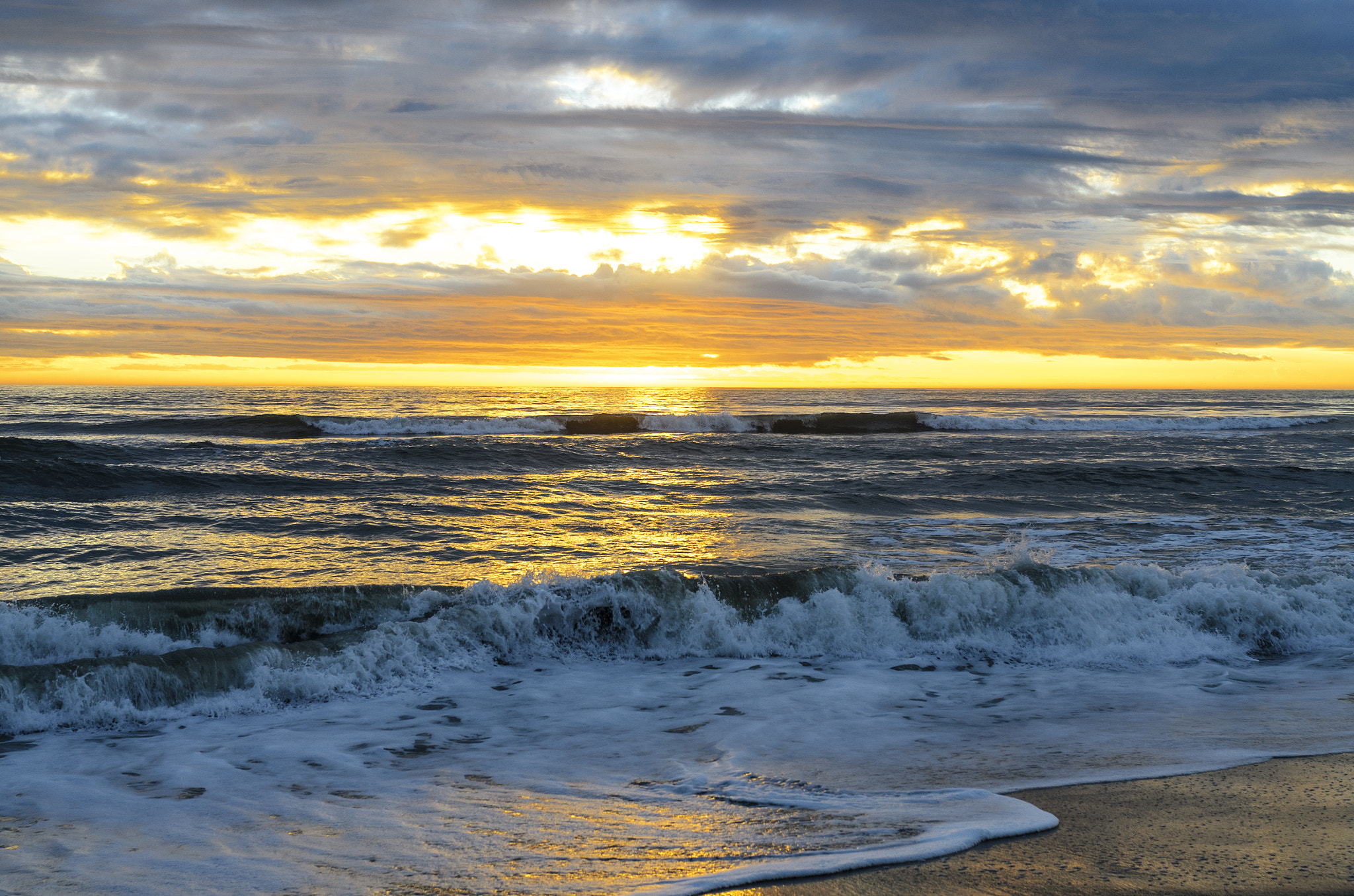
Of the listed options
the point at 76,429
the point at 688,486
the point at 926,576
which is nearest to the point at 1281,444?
the point at 688,486

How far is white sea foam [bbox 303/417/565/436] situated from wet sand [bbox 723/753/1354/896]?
29.9 metres

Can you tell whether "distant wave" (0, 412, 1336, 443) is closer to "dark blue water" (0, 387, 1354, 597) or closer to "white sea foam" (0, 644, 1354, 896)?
"dark blue water" (0, 387, 1354, 597)

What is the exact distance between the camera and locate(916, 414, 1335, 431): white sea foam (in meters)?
39.0

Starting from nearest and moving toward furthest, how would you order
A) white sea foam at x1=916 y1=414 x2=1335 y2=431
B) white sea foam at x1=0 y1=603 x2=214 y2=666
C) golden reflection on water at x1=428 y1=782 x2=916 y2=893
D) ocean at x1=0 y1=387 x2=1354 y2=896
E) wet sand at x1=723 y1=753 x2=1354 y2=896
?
wet sand at x1=723 y1=753 x2=1354 y2=896
golden reflection on water at x1=428 y1=782 x2=916 y2=893
ocean at x1=0 y1=387 x2=1354 y2=896
white sea foam at x1=0 y1=603 x2=214 y2=666
white sea foam at x1=916 y1=414 x2=1335 y2=431

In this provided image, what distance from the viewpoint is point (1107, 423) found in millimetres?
41750

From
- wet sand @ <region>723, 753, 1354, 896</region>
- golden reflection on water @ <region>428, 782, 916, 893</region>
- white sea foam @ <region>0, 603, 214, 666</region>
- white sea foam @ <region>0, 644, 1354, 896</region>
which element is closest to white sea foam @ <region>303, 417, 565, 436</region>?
white sea foam @ <region>0, 603, 214, 666</region>

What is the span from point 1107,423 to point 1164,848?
4364 centimetres

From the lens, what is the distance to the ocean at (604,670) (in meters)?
3.82

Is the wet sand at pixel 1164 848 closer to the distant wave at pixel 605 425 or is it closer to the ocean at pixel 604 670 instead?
the ocean at pixel 604 670

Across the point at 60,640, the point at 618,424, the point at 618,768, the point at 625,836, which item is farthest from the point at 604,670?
the point at 618,424

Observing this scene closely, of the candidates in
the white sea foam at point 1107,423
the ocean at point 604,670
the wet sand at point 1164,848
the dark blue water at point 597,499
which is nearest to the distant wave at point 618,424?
the dark blue water at point 597,499

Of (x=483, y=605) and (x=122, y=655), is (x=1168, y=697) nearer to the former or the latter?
(x=483, y=605)

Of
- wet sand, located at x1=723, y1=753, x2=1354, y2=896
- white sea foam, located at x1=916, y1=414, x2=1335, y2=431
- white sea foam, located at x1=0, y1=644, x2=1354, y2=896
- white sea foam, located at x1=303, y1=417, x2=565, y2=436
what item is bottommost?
white sea foam, located at x1=0, y1=644, x2=1354, y2=896

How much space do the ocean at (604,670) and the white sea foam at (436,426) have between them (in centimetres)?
1440
